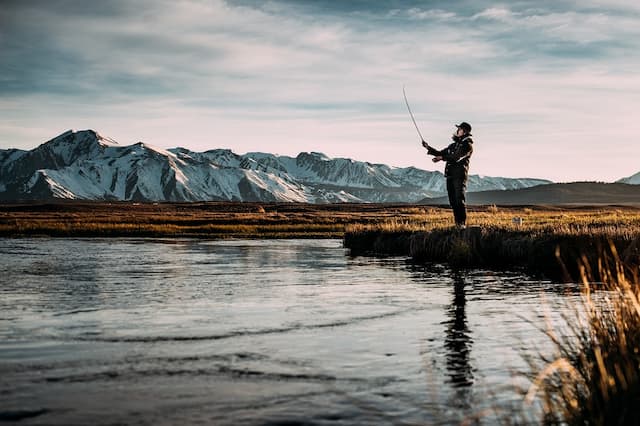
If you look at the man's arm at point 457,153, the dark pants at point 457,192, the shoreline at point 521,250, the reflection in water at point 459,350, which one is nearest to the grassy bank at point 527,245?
the shoreline at point 521,250

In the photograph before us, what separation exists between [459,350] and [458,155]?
1591 cm

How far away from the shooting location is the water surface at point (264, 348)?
7.98m

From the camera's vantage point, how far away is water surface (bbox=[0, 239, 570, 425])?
26.2 feet

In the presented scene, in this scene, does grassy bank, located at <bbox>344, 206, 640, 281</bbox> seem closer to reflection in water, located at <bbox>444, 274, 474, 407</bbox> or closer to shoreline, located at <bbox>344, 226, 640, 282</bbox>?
shoreline, located at <bbox>344, 226, 640, 282</bbox>

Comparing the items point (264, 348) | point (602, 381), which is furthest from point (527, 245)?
point (602, 381)

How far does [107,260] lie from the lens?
30.2 m

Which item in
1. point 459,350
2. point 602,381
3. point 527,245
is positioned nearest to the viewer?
point 602,381

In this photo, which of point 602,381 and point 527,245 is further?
point 527,245

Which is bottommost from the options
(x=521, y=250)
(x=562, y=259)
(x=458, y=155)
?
(x=562, y=259)

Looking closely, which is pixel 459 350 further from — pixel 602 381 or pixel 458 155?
pixel 458 155

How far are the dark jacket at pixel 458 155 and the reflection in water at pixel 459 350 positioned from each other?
33.4 feet

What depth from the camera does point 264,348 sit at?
11227mm

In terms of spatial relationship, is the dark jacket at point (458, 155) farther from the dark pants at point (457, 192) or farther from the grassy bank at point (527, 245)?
the grassy bank at point (527, 245)

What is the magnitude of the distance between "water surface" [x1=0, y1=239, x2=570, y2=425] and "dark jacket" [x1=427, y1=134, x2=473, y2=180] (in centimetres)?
584
